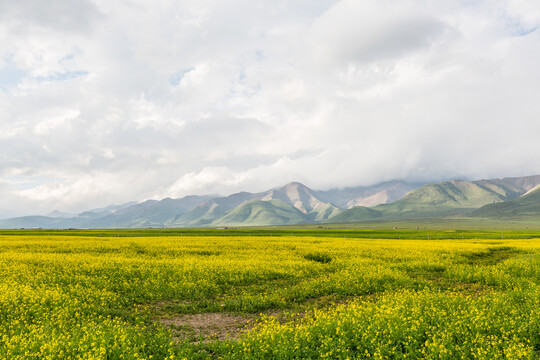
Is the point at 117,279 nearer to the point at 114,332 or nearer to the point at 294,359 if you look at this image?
the point at 114,332

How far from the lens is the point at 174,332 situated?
44.4ft

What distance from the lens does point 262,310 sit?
16859 millimetres

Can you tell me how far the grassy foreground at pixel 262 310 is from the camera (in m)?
10.1

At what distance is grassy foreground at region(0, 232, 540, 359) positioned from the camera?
1008 centimetres

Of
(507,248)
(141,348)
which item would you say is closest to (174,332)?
(141,348)

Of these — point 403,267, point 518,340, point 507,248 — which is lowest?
point 507,248

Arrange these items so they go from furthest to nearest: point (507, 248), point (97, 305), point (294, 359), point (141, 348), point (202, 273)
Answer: point (507, 248), point (202, 273), point (97, 305), point (141, 348), point (294, 359)

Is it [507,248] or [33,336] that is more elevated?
[33,336]

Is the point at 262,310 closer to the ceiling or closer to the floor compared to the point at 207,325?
→ closer to the floor

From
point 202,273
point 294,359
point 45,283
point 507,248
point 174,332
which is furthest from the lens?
point 507,248

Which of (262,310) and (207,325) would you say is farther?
(262,310)

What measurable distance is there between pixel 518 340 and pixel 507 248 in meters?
43.6

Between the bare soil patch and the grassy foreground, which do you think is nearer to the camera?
the grassy foreground

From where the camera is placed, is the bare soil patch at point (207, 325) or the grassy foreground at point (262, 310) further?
the bare soil patch at point (207, 325)
